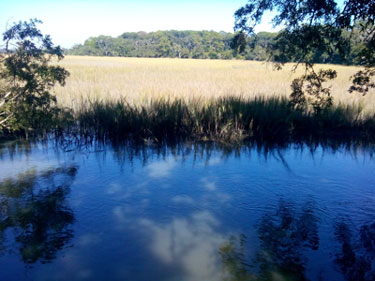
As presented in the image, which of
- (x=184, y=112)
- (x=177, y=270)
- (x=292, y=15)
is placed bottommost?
(x=177, y=270)

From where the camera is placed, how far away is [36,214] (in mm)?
4465

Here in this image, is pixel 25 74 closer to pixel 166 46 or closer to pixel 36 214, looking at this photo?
pixel 36 214

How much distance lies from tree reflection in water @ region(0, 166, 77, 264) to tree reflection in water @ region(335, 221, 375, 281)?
9.34 ft

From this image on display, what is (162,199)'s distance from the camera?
4938 mm

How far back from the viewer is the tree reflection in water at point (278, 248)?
339 cm

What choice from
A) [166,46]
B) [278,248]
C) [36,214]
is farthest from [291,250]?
[166,46]

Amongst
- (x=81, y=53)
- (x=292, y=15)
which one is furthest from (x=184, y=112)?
(x=81, y=53)

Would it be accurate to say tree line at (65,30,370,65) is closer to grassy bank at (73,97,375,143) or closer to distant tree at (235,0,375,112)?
grassy bank at (73,97,375,143)

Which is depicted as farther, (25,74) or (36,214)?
(25,74)

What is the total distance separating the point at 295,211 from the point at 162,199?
1747mm

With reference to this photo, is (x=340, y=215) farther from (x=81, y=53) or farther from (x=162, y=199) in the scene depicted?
(x=81, y=53)

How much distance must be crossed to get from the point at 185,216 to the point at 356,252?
192 centimetres

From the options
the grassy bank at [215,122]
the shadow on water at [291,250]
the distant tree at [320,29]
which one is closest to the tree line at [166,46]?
the grassy bank at [215,122]

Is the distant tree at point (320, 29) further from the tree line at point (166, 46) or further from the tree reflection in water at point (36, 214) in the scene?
the tree line at point (166, 46)
